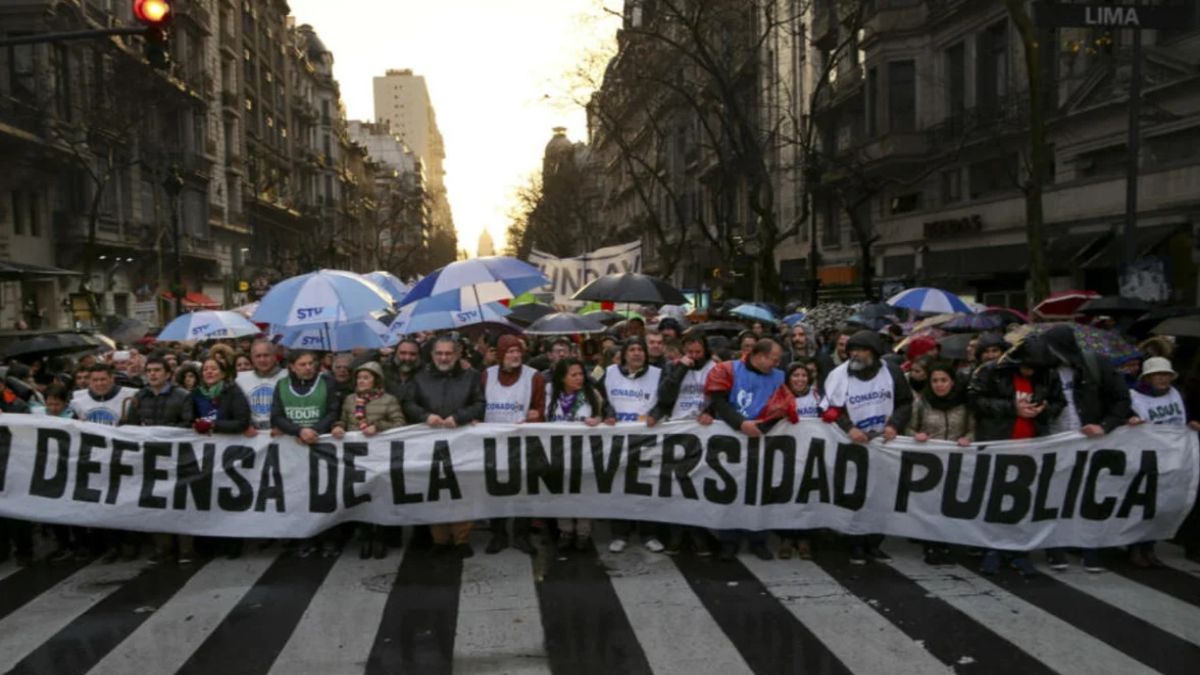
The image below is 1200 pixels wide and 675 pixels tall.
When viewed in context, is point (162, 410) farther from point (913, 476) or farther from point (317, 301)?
point (913, 476)

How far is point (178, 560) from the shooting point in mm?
7332

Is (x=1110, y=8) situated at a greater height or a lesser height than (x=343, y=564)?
greater

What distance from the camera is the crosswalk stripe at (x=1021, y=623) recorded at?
5.08 metres

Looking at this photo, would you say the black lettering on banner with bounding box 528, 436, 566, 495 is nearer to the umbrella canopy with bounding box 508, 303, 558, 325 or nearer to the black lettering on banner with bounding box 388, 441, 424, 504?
the black lettering on banner with bounding box 388, 441, 424, 504

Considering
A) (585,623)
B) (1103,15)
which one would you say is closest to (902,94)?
(1103,15)

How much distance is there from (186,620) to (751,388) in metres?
4.30

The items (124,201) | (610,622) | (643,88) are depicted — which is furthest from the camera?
(124,201)

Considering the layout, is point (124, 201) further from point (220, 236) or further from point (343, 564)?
point (343, 564)

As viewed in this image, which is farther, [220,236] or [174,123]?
[220,236]

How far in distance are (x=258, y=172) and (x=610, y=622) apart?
54738 mm

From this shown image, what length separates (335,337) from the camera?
1063cm

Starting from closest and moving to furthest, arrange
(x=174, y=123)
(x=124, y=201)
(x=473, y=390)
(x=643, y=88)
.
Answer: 1. (x=473, y=390)
2. (x=643, y=88)
3. (x=124, y=201)
4. (x=174, y=123)

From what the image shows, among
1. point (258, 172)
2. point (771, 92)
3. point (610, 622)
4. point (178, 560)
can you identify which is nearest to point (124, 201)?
point (258, 172)

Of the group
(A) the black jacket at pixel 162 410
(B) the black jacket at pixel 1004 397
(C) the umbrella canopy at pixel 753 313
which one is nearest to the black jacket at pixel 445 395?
(A) the black jacket at pixel 162 410
